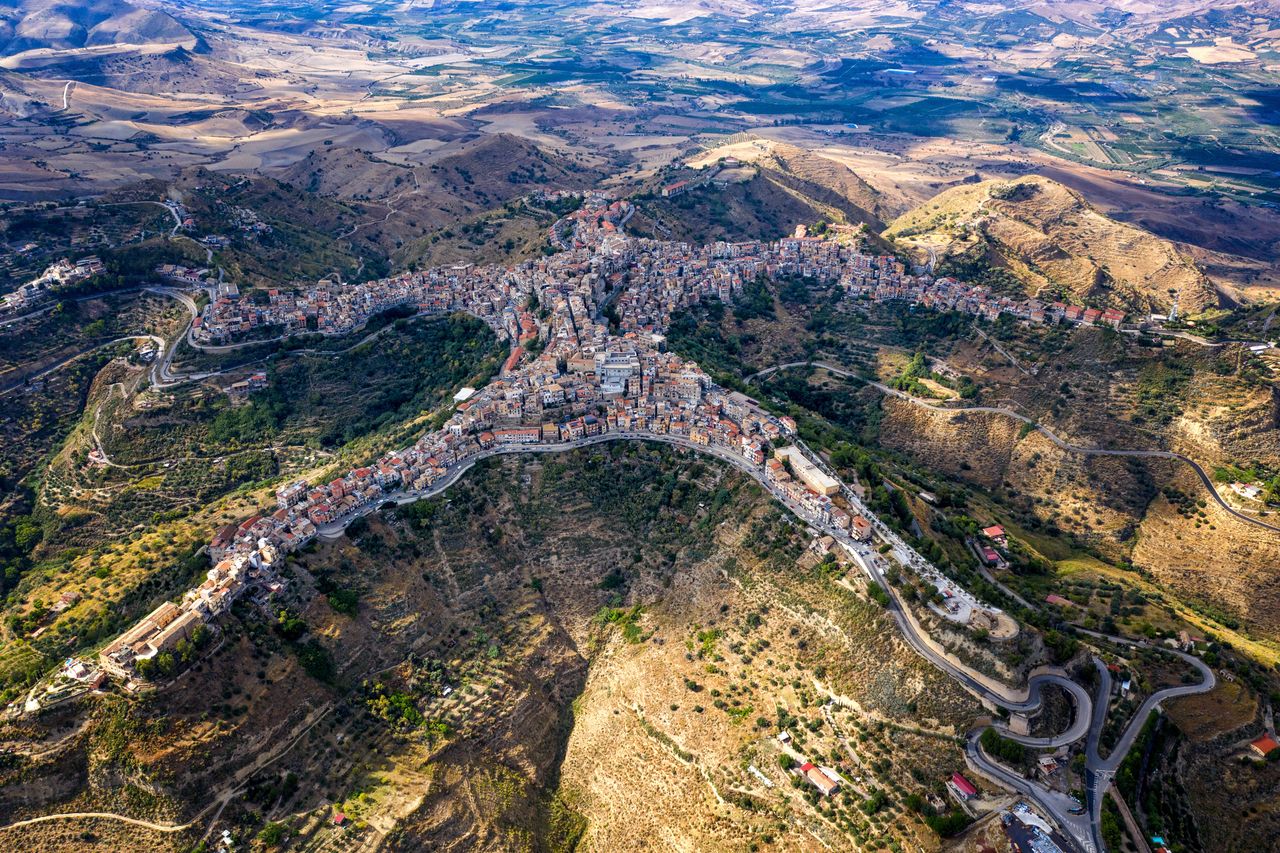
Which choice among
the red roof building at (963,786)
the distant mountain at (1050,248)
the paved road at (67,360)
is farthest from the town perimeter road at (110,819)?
the distant mountain at (1050,248)

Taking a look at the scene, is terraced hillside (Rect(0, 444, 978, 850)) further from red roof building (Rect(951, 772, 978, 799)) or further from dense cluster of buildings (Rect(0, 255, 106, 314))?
dense cluster of buildings (Rect(0, 255, 106, 314))

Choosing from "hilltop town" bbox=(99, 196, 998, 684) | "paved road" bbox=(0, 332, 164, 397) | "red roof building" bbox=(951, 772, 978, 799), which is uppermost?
"hilltop town" bbox=(99, 196, 998, 684)

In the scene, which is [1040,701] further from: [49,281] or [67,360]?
[49,281]

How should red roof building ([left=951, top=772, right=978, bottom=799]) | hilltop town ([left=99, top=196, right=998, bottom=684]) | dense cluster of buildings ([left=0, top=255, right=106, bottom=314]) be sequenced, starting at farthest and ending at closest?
dense cluster of buildings ([left=0, top=255, right=106, bottom=314]) < hilltop town ([left=99, top=196, right=998, bottom=684]) < red roof building ([left=951, top=772, right=978, bottom=799])

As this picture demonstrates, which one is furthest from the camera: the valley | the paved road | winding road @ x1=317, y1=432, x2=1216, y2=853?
the paved road

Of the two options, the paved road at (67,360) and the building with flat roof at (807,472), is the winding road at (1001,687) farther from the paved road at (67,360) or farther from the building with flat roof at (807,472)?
the paved road at (67,360)

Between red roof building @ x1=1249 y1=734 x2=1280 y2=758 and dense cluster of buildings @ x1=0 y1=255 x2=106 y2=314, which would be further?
dense cluster of buildings @ x1=0 y1=255 x2=106 y2=314

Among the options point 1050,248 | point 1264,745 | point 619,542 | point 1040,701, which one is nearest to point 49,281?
point 619,542

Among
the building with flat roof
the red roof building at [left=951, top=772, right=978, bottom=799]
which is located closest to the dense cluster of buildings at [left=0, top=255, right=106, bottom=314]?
the building with flat roof
